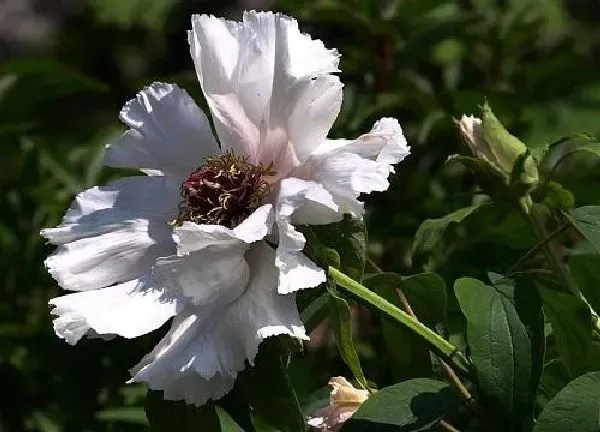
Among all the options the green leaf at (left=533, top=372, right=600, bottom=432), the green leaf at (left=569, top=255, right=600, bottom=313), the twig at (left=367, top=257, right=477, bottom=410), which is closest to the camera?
the green leaf at (left=533, top=372, right=600, bottom=432)

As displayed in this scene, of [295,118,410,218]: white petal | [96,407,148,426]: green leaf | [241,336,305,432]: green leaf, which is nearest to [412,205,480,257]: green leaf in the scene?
[295,118,410,218]: white petal

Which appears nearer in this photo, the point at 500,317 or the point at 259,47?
the point at 500,317

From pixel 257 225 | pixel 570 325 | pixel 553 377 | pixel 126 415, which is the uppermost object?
pixel 257 225

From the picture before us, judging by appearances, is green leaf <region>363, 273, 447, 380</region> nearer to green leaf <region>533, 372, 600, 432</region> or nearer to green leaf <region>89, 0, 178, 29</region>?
green leaf <region>533, 372, 600, 432</region>

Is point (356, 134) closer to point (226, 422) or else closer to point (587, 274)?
point (587, 274)

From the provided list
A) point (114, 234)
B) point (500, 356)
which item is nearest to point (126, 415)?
point (114, 234)

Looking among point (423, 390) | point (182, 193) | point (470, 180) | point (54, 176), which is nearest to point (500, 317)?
point (423, 390)

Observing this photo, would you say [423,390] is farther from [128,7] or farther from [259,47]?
[128,7]
